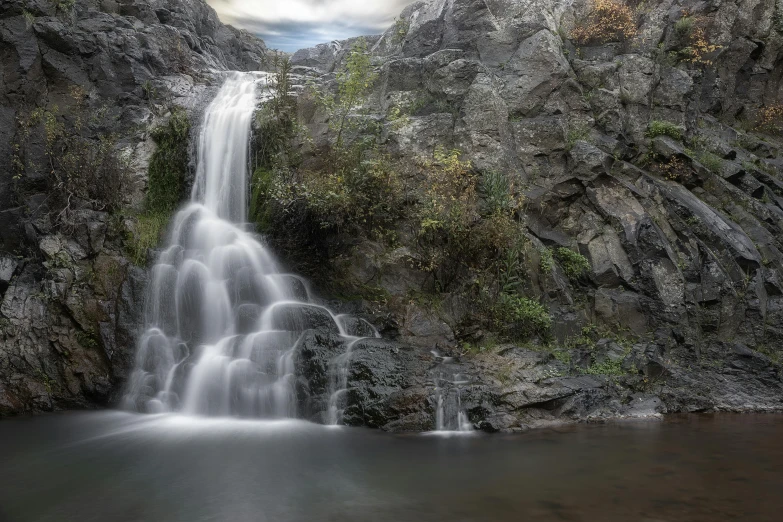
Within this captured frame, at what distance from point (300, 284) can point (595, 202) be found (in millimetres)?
6953

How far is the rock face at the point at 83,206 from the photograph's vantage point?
9.13 metres

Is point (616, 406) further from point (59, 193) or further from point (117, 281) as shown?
point (59, 193)

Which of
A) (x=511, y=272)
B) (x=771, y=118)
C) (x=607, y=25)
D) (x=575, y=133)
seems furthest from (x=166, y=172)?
(x=771, y=118)

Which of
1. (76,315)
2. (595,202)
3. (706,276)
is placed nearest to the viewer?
(76,315)

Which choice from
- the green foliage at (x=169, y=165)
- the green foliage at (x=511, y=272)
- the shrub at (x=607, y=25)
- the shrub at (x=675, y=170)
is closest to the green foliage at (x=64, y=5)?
the green foliage at (x=169, y=165)

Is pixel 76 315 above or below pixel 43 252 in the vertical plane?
below

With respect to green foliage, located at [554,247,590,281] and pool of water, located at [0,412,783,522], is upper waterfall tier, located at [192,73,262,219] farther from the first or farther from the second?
green foliage, located at [554,247,590,281]

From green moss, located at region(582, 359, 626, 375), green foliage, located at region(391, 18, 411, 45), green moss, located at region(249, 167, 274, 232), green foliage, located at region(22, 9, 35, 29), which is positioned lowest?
green moss, located at region(582, 359, 626, 375)

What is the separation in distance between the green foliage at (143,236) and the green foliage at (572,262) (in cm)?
866

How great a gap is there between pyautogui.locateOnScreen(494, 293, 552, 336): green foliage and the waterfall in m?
2.55

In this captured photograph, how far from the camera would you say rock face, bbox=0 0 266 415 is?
9.13 m

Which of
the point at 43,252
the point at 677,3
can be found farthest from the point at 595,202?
the point at 43,252

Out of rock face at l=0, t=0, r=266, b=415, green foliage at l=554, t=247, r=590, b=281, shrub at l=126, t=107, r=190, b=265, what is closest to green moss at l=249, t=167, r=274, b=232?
shrub at l=126, t=107, r=190, b=265

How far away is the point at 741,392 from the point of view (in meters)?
9.44
